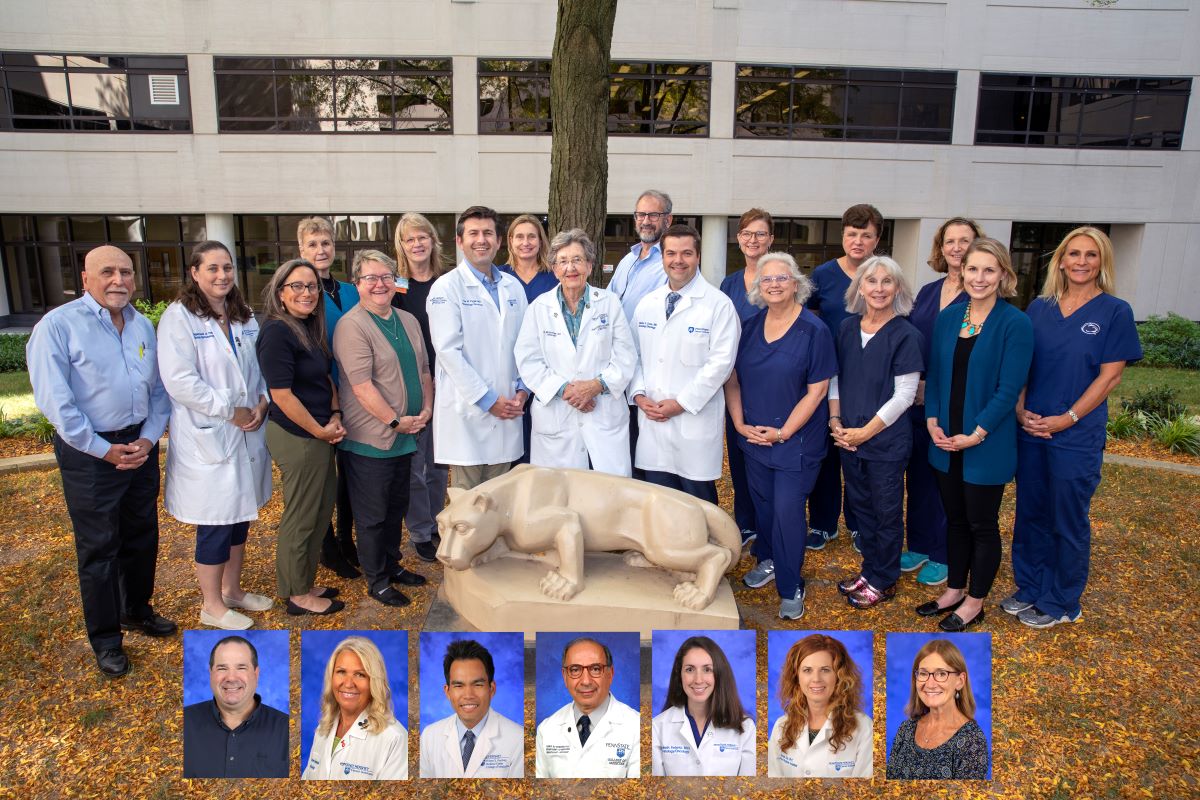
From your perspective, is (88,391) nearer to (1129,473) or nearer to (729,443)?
(729,443)

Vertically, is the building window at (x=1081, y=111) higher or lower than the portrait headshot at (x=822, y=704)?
higher

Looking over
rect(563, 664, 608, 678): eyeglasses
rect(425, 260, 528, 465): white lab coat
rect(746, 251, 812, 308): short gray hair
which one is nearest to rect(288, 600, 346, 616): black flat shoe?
rect(425, 260, 528, 465): white lab coat

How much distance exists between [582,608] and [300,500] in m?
1.74

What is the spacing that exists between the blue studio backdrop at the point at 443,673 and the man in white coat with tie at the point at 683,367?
1923 mm

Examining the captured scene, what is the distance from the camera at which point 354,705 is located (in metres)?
2.75

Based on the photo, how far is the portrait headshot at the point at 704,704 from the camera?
2.76m

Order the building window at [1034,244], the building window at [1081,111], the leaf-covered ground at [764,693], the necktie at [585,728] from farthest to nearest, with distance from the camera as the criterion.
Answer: the building window at [1034,244] → the building window at [1081,111] → the leaf-covered ground at [764,693] → the necktie at [585,728]

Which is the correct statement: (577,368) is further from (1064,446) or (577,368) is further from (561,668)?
(1064,446)

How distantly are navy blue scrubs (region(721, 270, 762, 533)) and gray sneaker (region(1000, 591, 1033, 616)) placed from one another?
5.11ft

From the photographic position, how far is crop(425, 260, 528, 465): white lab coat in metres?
4.30

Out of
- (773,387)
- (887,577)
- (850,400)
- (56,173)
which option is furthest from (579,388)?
(56,173)

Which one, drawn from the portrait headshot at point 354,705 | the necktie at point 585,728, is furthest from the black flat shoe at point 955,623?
the portrait headshot at point 354,705

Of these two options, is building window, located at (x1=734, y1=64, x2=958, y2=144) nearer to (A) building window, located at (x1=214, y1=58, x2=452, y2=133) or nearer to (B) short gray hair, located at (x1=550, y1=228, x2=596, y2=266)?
(A) building window, located at (x1=214, y1=58, x2=452, y2=133)

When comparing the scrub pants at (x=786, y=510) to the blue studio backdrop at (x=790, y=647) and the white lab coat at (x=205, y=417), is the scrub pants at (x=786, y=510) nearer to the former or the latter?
the blue studio backdrop at (x=790, y=647)
